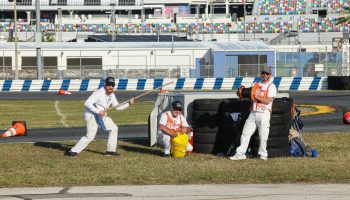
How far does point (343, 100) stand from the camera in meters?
38.3

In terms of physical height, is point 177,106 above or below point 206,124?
above

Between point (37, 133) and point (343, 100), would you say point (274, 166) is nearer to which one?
point (37, 133)

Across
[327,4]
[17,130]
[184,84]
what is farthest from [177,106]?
[327,4]

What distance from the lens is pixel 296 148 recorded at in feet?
56.5

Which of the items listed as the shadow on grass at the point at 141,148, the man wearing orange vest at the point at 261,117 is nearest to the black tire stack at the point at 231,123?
the man wearing orange vest at the point at 261,117

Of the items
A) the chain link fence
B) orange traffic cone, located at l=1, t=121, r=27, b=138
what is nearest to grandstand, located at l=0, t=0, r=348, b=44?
the chain link fence

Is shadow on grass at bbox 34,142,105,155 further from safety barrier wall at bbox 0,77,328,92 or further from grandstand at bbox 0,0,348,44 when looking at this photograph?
grandstand at bbox 0,0,348,44

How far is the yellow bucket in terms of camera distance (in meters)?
16.9

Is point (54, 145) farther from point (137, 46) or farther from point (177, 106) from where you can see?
point (137, 46)

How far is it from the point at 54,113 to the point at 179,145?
15.6 metres

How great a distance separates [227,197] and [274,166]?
3.34m

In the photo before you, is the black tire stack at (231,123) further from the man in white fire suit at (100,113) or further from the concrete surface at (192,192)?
the concrete surface at (192,192)

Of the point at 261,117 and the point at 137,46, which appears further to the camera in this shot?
the point at 137,46

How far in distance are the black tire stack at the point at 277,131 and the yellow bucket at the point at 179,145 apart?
1.31 metres
